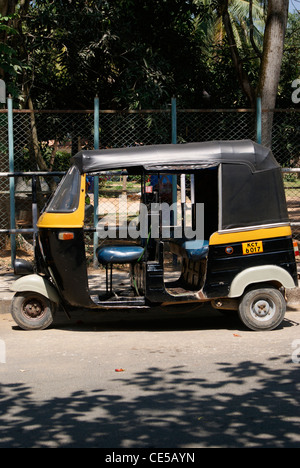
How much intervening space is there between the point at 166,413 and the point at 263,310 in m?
2.96

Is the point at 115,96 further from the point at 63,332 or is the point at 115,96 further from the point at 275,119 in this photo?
the point at 63,332

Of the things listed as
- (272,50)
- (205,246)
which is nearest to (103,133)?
(272,50)

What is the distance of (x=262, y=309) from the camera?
302 inches

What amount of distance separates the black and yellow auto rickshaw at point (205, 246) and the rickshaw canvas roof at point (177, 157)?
11 mm

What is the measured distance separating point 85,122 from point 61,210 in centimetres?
489

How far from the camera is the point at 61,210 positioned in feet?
24.7

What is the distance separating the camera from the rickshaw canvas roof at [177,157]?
24.4 feet

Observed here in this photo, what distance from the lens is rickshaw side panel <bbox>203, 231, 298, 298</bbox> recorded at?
7520 millimetres

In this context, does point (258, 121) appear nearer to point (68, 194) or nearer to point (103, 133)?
point (103, 133)

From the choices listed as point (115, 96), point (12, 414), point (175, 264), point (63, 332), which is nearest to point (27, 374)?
point (12, 414)

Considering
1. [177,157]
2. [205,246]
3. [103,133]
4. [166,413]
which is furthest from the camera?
[103,133]

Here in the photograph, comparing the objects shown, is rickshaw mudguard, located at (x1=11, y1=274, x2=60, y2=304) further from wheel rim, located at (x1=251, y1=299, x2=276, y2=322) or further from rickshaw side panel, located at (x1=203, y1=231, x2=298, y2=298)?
wheel rim, located at (x1=251, y1=299, x2=276, y2=322)
